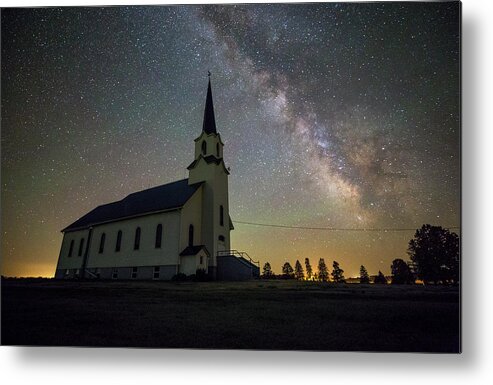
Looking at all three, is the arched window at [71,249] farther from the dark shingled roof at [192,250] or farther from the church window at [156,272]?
the dark shingled roof at [192,250]

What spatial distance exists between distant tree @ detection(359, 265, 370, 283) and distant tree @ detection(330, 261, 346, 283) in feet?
0.67

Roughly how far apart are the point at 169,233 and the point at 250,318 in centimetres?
272

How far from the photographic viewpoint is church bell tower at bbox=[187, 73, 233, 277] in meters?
5.47

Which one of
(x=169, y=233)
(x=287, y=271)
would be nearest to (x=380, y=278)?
(x=287, y=271)

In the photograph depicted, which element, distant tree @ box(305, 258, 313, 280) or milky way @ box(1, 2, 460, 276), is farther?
distant tree @ box(305, 258, 313, 280)

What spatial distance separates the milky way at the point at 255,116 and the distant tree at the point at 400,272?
0.09 metres

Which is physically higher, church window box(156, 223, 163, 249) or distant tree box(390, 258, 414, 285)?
church window box(156, 223, 163, 249)

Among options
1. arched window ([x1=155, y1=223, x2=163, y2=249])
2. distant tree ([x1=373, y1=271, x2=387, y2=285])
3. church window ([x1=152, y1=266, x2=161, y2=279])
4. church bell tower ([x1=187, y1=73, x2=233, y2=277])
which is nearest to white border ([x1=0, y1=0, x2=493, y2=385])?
distant tree ([x1=373, y1=271, x2=387, y2=285])

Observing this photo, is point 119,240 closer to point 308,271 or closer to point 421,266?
point 308,271

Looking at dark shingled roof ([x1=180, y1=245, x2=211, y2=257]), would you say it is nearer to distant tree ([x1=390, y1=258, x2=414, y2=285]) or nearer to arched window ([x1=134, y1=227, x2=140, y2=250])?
arched window ([x1=134, y1=227, x2=140, y2=250])

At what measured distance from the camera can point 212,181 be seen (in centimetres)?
610

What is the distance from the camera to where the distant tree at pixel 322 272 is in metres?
5.00

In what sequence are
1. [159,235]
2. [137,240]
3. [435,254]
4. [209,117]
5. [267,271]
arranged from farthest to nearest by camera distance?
1. [137,240]
2. [159,235]
3. [209,117]
4. [267,271]
5. [435,254]

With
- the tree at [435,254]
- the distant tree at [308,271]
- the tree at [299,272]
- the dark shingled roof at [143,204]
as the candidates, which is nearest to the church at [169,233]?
the dark shingled roof at [143,204]
